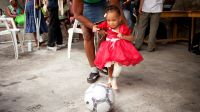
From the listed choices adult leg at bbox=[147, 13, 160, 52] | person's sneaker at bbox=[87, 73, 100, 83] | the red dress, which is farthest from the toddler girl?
adult leg at bbox=[147, 13, 160, 52]

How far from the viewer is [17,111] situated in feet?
9.88

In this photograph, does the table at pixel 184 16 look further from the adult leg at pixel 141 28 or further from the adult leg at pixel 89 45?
the adult leg at pixel 89 45

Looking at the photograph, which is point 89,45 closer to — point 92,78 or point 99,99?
point 92,78

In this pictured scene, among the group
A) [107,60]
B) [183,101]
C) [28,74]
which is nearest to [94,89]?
[107,60]

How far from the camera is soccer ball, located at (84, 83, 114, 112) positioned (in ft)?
8.98

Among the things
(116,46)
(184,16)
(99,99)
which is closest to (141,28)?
(184,16)

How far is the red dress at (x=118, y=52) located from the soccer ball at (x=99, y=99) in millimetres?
530

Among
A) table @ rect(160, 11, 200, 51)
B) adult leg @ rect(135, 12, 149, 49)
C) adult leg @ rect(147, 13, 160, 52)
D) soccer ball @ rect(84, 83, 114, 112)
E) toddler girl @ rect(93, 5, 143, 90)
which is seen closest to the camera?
soccer ball @ rect(84, 83, 114, 112)

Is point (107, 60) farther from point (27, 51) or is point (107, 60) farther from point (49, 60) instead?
point (27, 51)

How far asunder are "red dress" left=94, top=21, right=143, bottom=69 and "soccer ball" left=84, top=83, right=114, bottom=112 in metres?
0.53

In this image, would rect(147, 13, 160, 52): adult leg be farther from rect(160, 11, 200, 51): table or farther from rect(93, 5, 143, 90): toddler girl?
rect(93, 5, 143, 90): toddler girl

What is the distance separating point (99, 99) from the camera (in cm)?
273

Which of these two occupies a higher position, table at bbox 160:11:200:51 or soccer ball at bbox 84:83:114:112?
table at bbox 160:11:200:51

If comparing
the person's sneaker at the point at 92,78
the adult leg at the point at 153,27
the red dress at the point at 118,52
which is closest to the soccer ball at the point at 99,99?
the red dress at the point at 118,52
